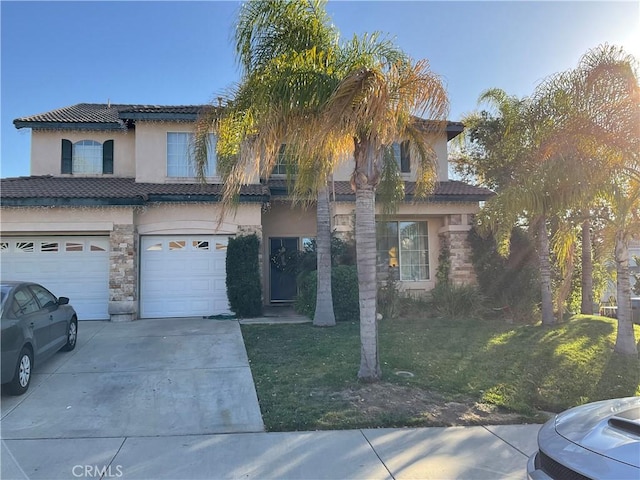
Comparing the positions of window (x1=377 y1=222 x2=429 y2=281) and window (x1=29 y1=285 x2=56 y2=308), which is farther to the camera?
window (x1=377 y1=222 x2=429 y2=281)

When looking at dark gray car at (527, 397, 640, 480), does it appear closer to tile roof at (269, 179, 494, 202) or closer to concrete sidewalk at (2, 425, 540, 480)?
concrete sidewalk at (2, 425, 540, 480)

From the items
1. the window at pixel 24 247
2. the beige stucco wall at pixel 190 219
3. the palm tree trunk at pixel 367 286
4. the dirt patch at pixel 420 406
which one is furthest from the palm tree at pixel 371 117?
the window at pixel 24 247

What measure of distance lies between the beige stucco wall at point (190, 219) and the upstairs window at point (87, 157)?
11.1 ft

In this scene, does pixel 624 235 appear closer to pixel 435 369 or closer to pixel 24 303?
pixel 435 369

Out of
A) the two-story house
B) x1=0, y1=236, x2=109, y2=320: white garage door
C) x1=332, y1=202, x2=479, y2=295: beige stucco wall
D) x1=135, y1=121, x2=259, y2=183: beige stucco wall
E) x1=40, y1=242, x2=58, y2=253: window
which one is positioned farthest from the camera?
x1=135, y1=121, x2=259, y2=183: beige stucco wall

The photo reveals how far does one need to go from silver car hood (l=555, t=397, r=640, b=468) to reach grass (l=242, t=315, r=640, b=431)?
242 centimetres

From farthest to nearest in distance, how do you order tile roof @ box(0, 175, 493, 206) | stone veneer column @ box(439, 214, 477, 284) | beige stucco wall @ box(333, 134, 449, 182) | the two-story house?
1. beige stucco wall @ box(333, 134, 449, 182)
2. stone veneer column @ box(439, 214, 477, 284)
3. the two-story house
4. tile roof @ box(0, 175, 493, 206)

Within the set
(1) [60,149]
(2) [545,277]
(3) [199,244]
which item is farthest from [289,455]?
(1) [60,149]

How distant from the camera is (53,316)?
24.9 ft

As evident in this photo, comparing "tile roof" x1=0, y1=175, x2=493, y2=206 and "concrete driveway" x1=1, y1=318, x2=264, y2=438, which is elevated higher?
"tile roof" x1=0, y1=175, x2=493, y2=206

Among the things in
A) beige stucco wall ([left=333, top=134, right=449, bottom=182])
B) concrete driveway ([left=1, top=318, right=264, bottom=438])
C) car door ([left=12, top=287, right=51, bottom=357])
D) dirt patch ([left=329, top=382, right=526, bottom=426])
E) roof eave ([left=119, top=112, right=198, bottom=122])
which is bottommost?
dirt patch ([left=329, top=382, right=526, bottom=426])

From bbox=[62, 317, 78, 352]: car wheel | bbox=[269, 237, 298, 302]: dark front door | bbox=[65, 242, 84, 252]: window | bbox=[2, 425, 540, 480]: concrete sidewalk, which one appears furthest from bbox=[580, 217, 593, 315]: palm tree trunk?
bbox=[65, 242, 84, 252]: window

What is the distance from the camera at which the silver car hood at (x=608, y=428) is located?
259 centimetres

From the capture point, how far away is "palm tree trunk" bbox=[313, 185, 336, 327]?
1114 centimetres
